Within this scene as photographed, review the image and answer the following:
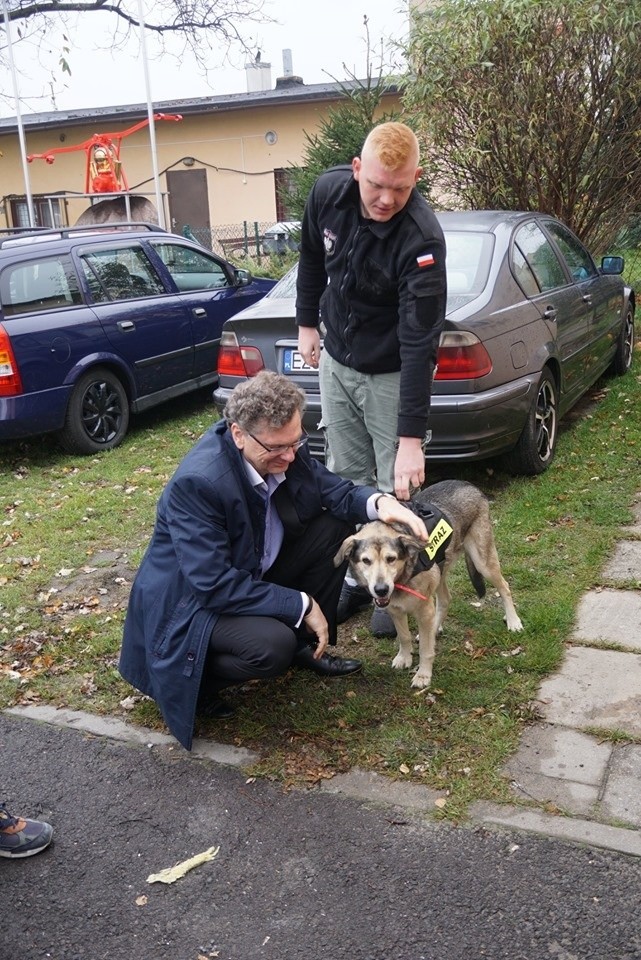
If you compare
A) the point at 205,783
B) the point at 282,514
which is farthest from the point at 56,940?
the point at 282,514

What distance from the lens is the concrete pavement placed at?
9.98ft

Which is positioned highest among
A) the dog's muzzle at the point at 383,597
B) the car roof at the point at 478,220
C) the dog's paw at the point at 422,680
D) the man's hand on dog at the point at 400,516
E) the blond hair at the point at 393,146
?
the blond hair at the point at 393,146

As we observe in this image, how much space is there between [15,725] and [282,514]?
150cm

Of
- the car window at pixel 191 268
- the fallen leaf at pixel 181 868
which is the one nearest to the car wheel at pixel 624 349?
the car window at pixel 191 268

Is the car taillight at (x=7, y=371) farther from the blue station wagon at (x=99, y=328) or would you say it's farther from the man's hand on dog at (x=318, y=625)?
the man's hand on dog at (x=318, y=625)

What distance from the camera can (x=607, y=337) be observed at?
8.08 meters

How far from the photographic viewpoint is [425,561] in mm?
3697

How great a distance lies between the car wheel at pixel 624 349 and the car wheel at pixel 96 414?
15.4ft

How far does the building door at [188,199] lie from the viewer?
79.8 ft

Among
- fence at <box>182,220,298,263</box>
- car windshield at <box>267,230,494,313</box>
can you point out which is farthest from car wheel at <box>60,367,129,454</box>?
fence at <box>182,220,298,263</box>

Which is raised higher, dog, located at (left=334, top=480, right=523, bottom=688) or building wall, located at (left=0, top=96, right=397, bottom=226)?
building wall, located at (left=0, top=96, right=397, bottom=226)

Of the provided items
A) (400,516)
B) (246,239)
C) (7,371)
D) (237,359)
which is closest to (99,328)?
(7,371)

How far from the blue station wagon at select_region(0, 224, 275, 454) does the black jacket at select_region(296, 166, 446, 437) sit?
3.83m

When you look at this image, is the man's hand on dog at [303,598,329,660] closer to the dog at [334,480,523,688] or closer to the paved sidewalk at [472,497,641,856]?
the dog at [334,480,523,688]
